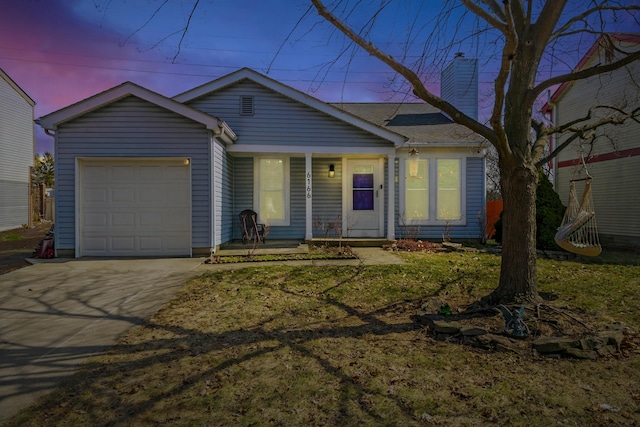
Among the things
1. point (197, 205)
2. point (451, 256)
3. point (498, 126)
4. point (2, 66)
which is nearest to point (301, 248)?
point (197, 205)

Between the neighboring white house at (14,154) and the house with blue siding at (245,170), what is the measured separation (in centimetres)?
1258

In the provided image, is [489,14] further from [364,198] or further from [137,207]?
[137,207]

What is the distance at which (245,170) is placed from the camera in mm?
11492

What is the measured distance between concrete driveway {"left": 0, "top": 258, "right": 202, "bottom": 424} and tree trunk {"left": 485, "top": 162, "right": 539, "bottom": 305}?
451cm

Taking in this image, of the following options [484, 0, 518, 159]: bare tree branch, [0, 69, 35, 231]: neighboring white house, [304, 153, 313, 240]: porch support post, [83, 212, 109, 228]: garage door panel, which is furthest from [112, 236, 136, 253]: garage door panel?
[0, 69, 35, 231]: neighboring white house

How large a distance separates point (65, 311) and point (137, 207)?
14.9 ft

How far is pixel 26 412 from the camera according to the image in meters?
2.59

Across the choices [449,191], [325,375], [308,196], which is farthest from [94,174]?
[449,191]

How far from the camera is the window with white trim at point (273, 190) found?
37.8ft

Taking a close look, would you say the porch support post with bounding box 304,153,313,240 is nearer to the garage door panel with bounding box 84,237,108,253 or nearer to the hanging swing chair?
the garage door panel with bounding box 84,237,108,253

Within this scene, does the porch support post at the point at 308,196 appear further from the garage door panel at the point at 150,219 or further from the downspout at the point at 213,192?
the garage door panel at the point at 150,219

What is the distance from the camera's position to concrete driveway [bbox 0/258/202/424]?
318cm

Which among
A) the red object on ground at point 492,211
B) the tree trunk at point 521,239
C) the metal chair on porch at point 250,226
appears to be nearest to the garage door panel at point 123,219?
the metal chair on porch at point 250,226

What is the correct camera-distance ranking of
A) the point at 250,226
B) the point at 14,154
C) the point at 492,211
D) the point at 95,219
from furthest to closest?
the point at 14,154 < the point at 492,211 < the point at 250,226 < the point at 95,219
